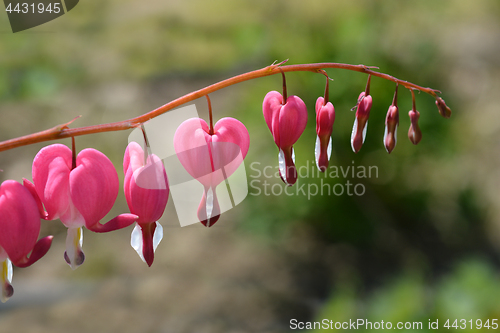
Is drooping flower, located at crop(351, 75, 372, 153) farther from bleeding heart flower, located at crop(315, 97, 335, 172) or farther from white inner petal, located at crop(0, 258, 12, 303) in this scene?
white inner petal, located at crop(0, 258, 12, 303)

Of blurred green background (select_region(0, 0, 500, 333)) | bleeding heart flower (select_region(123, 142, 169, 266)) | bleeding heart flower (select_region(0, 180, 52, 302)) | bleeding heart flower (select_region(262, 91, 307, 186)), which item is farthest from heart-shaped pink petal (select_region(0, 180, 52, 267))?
blurred green background (select_region(0, 0, 500, 333))

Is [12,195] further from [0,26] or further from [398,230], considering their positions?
[0,26]

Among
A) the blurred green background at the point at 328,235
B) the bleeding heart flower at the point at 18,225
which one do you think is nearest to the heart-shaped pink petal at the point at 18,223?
the bleeding heart flower at the point at 18,225

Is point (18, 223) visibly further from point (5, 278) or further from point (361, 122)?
point (361, 122)

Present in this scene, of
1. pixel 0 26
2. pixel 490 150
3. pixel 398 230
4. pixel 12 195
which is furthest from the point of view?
pixel 0 26

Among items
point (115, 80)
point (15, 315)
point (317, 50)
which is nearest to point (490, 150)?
point (317, 50)

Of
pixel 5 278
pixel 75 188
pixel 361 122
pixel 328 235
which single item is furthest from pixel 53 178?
pixel 328 235

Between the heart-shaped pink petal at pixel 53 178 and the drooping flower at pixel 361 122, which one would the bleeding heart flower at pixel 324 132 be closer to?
the drooping flower at pixel 361 122
